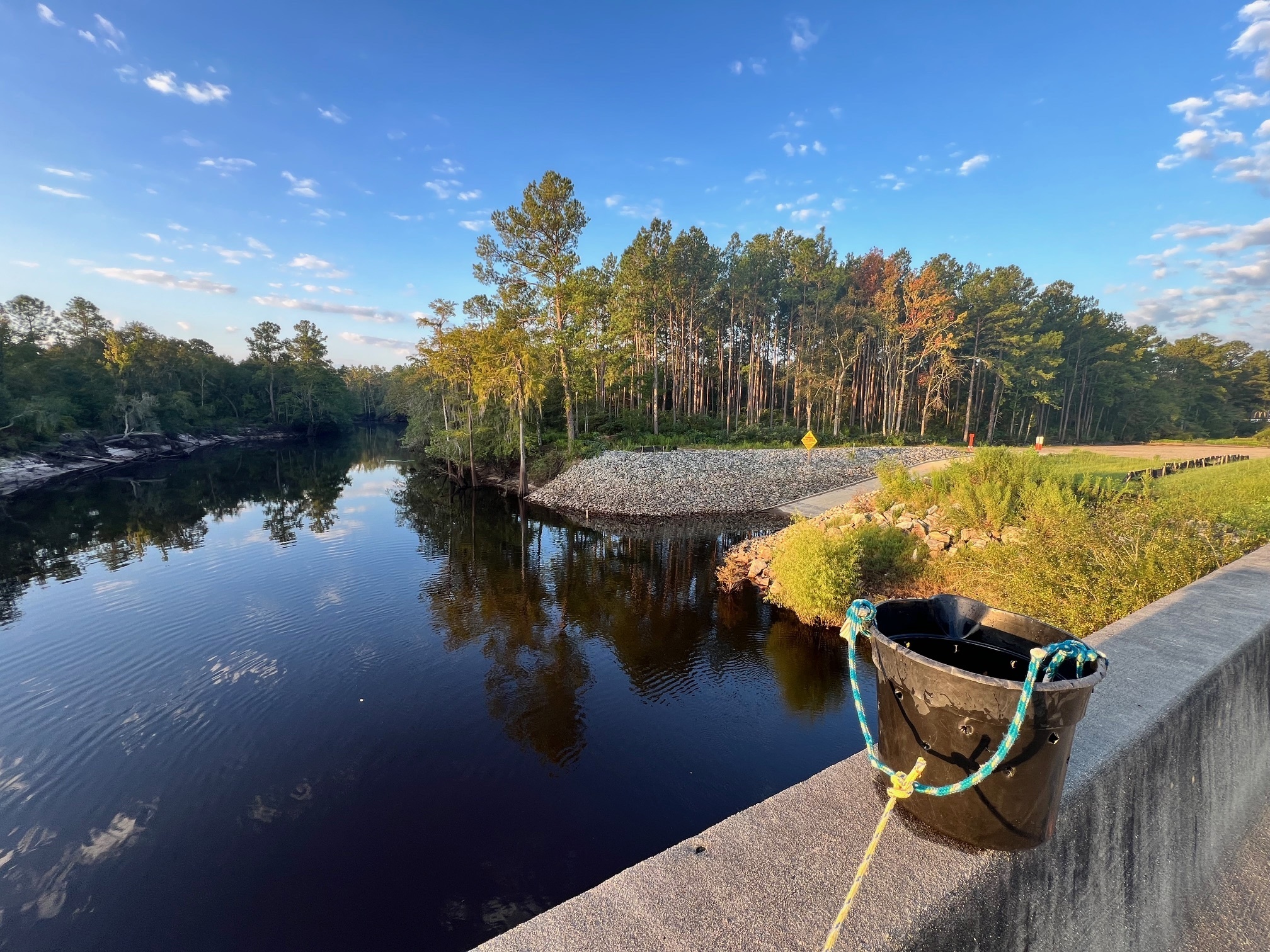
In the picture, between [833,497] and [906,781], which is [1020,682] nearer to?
[906,781]

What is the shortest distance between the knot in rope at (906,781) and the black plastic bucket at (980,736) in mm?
38

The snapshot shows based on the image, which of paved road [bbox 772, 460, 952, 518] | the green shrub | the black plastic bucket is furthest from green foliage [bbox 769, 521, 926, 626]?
the black plastic bucket

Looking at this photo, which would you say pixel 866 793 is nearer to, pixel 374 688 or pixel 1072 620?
pixel 1072 620

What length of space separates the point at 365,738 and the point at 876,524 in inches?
395

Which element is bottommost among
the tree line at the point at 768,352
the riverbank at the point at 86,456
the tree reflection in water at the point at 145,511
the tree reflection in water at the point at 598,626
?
the tree reflection in water at the point at 145,511

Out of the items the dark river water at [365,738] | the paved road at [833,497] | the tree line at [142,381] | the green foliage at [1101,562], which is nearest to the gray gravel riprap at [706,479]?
the paved road at [833,497]

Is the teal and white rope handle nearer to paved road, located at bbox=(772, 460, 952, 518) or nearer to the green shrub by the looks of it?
the green shrub

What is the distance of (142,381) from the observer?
42.6m

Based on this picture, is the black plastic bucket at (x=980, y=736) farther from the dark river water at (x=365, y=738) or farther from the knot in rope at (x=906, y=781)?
the dark river water at (x=365, y=738)

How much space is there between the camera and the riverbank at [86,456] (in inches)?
1023

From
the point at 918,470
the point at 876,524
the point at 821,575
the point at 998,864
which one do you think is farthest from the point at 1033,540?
the point at 918,470

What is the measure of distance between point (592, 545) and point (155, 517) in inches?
669

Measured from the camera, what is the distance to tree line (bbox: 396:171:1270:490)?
24.8 m

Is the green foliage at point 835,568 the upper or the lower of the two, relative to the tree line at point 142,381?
lower
